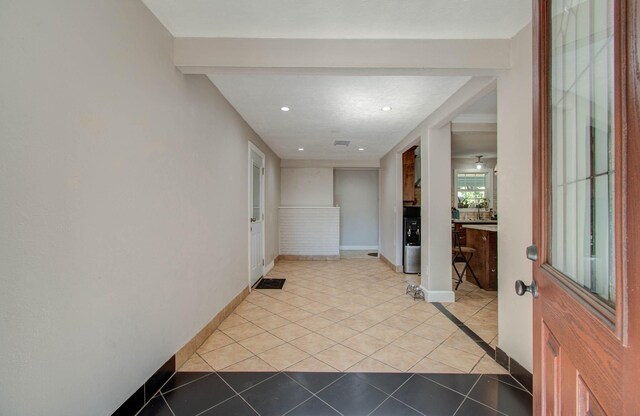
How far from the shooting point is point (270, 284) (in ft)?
13.9

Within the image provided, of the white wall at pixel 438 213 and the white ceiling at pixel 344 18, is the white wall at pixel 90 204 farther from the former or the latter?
the white wall at pixel 438 213

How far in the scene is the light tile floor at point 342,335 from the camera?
2021 millimetres

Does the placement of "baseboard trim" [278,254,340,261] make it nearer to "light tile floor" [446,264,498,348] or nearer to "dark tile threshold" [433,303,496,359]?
"light tile floor" [446,264,498,348]

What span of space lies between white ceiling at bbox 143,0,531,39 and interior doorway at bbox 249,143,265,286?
6.90 feet

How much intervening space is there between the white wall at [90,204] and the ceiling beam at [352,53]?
35cm

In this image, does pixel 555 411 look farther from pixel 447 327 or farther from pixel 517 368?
pixel 447 327

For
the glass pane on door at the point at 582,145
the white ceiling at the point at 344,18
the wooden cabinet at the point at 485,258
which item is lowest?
the wooden cabinet at the point at 485,258

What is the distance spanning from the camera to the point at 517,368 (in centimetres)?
185

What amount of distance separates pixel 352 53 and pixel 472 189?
6405mm

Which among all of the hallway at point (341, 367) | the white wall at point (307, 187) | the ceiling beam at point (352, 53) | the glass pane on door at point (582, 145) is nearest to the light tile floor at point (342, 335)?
the hallway at point (341, 367)

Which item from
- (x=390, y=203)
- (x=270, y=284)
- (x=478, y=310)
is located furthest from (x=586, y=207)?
(x=390, y=203)

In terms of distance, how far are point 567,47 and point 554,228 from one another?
→ 0.57 metres

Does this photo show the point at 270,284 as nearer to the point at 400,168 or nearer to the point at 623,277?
the point at 400,168

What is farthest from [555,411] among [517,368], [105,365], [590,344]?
[105,365]
